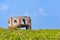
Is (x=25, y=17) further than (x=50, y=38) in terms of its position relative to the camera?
Yes

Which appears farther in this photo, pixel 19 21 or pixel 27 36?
pixel 19 21

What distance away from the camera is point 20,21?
27875mm

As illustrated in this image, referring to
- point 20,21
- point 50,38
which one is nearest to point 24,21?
point 20,21

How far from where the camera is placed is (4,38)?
11523mm

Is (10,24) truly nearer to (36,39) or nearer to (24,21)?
(24,21)

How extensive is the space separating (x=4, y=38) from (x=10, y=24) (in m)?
16.4

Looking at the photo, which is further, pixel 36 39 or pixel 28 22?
pixel 28 22

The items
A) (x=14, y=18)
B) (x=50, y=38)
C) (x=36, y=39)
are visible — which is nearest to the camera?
(x=36, y=39)

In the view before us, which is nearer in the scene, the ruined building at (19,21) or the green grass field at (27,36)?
the green grass field at (27,36)

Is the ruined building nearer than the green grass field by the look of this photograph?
No

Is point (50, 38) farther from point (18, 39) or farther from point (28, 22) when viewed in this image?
point (28, 22)

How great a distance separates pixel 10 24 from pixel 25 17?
1947 millimetres

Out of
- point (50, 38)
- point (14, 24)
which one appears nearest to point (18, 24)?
point (14, 24)

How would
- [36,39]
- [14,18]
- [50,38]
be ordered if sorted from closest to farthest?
[36,39]
[50,38]
[14,18]
